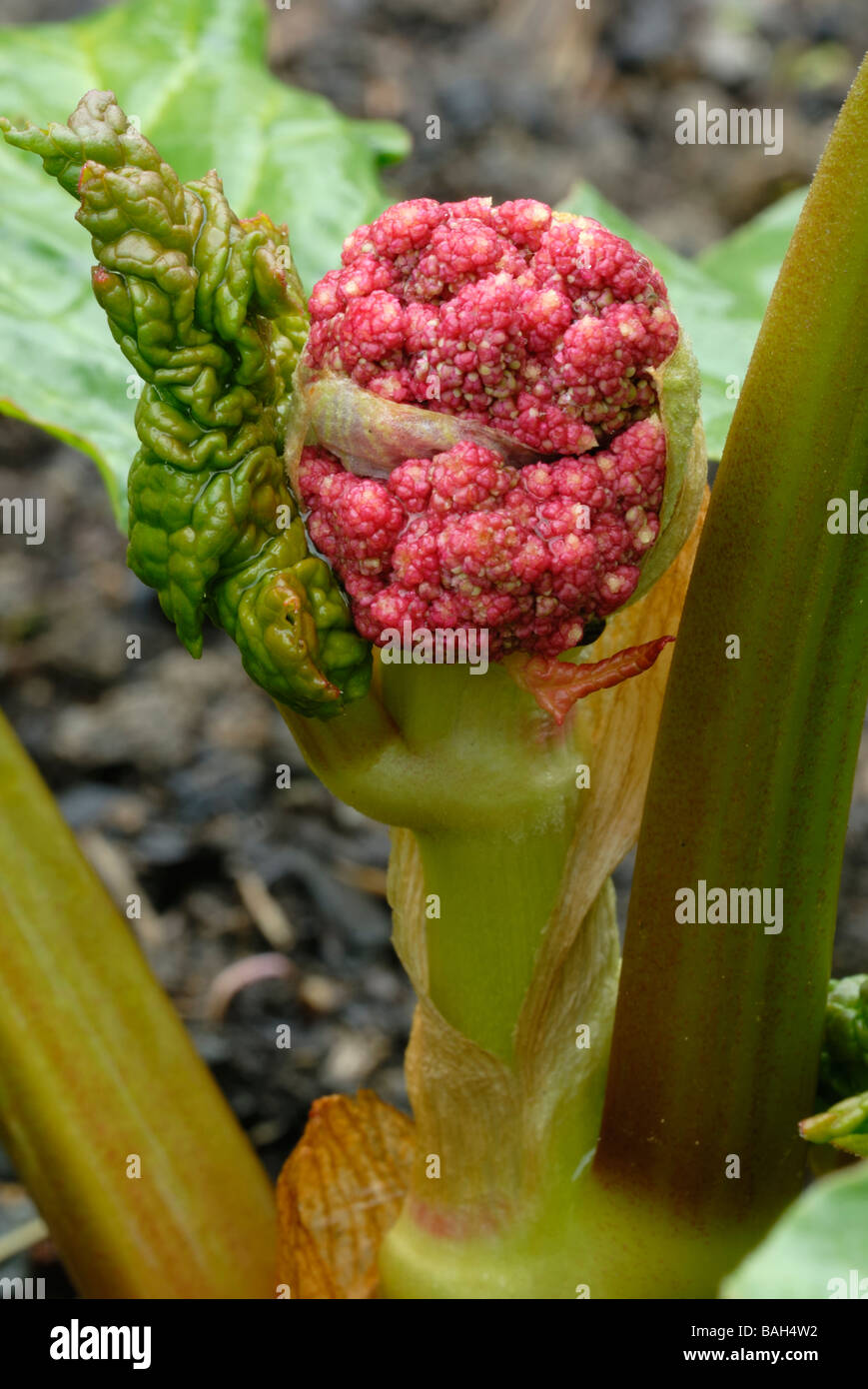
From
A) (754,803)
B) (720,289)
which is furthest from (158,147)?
(754,803)

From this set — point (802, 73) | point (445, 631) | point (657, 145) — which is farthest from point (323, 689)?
point (802, 73)

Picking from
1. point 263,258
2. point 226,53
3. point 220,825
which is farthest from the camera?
point 220,825

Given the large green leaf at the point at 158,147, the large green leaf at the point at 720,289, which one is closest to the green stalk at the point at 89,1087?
the large green leaf at the point at 158,147

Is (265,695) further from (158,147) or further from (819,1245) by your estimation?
(819,1245)

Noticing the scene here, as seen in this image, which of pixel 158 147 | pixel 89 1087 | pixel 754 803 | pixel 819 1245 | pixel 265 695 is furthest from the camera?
pixel 265 695

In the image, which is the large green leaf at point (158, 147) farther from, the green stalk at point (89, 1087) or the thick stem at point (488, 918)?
the thick stem at point (488, 918)

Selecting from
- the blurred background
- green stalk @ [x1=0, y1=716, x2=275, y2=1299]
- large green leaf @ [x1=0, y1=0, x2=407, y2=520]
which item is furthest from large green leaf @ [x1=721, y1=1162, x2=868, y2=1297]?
the blurred background
